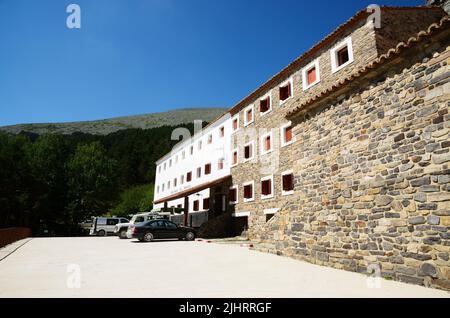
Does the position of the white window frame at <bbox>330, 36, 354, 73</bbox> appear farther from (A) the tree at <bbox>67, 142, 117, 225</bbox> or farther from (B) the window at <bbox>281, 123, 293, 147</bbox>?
(A) the tree at <bbox>67, 142, 117, 225</bbox>

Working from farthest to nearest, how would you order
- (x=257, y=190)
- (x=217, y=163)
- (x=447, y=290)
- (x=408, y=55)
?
(x=217, y=163) → (x=257, y=190) → (x=408, y=55) → (x=447, y=290)

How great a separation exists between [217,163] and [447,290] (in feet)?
69.3

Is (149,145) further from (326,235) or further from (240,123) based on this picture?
(326,235)

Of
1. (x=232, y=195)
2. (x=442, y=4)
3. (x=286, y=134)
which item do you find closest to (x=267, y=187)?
(x=286, y=134)

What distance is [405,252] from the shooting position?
5652mm

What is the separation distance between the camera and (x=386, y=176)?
6266 mm

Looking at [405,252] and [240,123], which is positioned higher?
[240,123]

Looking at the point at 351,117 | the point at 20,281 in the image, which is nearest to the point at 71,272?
the point at 20,281

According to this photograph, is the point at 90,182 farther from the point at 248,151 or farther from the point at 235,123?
the point at 248,151

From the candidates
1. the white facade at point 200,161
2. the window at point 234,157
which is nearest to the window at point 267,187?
the window at point 234,157

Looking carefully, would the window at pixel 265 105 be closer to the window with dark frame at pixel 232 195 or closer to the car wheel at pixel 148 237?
the window with dark frame at pixel 232 195

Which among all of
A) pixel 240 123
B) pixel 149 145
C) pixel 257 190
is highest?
pixel 149 145

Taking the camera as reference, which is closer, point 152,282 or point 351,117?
point 152,282
